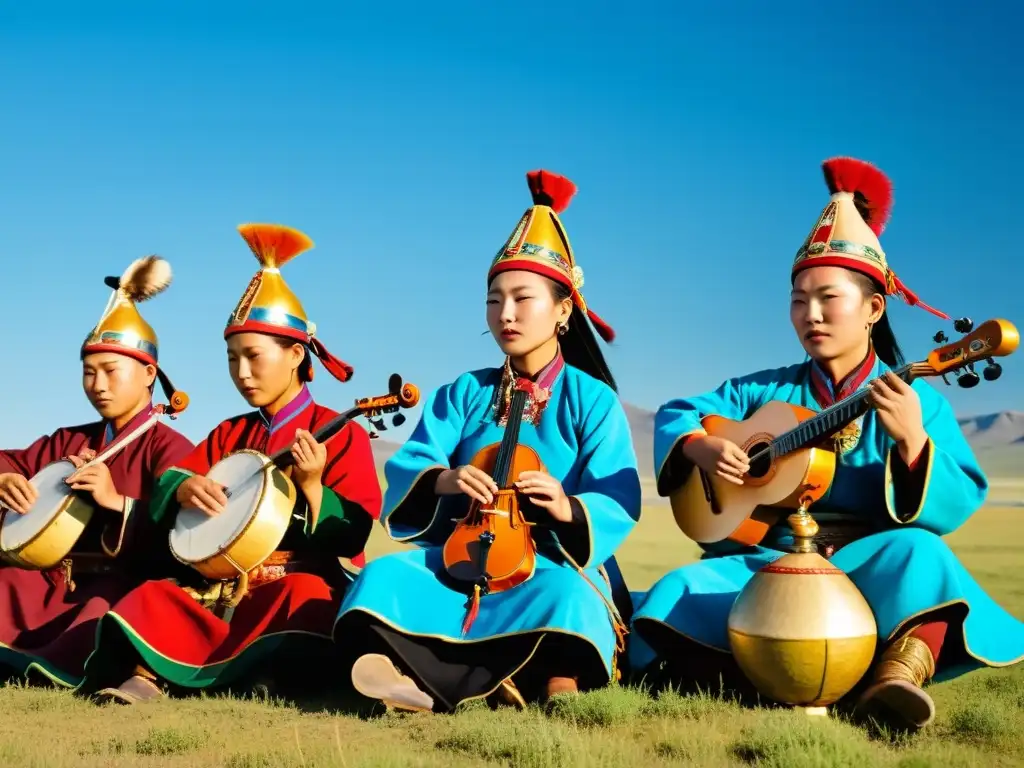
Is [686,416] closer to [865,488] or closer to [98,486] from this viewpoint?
[865,488]

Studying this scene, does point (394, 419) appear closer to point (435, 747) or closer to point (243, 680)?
point (243, 680)

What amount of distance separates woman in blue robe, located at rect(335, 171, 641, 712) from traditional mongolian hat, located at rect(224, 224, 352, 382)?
95cm

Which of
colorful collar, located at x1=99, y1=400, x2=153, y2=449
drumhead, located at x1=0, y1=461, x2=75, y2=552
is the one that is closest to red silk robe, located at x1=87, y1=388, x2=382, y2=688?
drumhead, located at x1=0, y1=461, x2=75, y2=552

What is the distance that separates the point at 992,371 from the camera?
3.95m

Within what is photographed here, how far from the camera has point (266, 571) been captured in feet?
17.6

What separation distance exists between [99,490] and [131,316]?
46.4 inches

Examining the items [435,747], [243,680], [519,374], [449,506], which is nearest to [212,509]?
[243,680]

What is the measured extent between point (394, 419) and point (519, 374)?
1.96ft

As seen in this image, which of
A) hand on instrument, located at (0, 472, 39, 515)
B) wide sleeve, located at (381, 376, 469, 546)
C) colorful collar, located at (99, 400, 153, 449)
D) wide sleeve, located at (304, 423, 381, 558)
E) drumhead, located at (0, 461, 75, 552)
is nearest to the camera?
wide sleeve, located at (381, 376, 469, 546)

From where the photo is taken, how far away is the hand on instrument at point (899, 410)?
4.07m

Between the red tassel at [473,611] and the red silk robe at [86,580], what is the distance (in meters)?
2.06

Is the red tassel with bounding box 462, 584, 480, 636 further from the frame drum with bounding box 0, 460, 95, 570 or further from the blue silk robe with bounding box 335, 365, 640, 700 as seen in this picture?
the frame drum with bounding box 0, 460, 95, 570

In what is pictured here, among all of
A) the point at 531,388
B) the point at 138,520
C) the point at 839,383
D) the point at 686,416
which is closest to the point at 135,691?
the point at 138,520

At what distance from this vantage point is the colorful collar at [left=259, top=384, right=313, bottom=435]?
5.71 m
